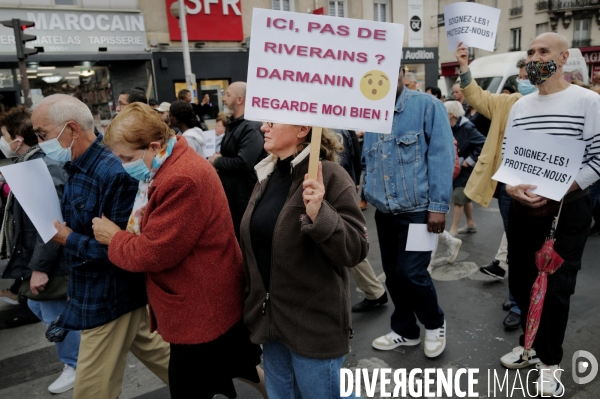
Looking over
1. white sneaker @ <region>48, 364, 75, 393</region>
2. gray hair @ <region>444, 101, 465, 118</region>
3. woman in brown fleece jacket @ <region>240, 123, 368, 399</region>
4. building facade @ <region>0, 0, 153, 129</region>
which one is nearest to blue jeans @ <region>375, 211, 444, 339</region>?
woman in brown fleece jacket @ <region>240, 123, 368, 399</region>

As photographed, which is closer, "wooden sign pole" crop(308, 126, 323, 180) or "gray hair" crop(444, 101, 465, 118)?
"wooden sign pole" crop(308, 126, 323, 180)

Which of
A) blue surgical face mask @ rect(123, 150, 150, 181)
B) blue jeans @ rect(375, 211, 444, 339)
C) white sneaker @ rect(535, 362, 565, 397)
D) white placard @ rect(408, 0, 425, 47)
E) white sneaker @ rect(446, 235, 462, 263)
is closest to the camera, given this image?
blue surgical face mask @ rect(123, 150, 150, 181)

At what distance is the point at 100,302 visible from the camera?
2.41 meters

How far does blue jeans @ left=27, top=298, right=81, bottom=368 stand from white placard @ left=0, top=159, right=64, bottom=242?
3.21ft

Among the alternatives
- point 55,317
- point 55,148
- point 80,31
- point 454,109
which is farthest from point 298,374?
point 80,31

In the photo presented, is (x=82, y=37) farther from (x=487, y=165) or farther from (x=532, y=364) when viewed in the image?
(x=532, y=364)

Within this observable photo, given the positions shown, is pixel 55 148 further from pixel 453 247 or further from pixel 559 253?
pixel 453 247

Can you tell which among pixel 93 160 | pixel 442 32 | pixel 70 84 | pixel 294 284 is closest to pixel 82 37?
pixel 70 84

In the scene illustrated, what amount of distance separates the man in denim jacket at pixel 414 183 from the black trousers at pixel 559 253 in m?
0.51

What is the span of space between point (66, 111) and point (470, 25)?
9.69 feet

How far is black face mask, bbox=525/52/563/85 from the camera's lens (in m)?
2.77

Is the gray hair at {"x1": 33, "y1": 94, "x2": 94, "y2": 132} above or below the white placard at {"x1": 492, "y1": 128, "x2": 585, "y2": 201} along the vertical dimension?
above

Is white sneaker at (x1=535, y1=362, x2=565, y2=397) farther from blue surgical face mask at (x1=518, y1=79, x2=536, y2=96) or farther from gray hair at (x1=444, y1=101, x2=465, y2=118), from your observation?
gray hair at (x1=444, y1=101, x2=465, y2=118)

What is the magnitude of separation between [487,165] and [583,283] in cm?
183
